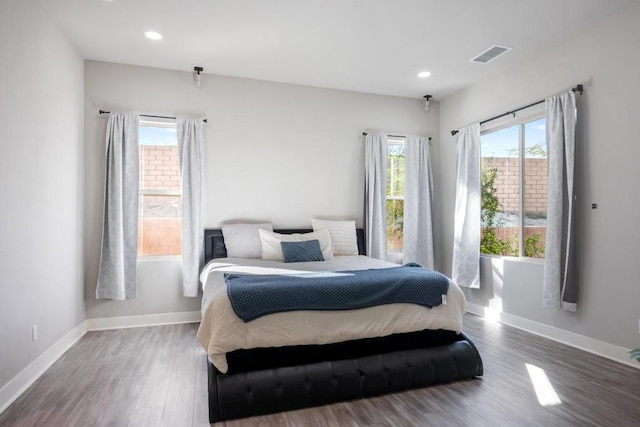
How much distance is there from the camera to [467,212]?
4.43 meters

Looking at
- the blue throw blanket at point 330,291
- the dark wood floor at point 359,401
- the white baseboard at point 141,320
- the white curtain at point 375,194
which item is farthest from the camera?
the white curtain at point 375,194

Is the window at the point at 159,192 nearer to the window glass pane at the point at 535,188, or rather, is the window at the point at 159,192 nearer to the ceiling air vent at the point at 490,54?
the ceiling air vent at the point at 490,54

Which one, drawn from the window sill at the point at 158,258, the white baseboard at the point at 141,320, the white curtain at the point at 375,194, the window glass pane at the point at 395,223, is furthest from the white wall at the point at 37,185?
the window glass pane at the point at 395,223

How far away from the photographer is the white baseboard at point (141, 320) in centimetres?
383

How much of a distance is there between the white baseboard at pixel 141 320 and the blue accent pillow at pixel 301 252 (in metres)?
1.31

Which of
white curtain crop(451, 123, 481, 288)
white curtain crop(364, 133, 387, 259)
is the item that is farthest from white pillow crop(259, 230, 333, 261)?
white curtain crop(451, 123, 481, 288)

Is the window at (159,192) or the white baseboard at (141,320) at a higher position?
the window at (159,192)

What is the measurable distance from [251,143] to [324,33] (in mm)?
1597

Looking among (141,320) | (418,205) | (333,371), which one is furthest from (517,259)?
(141,320)

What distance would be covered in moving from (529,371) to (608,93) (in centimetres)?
237

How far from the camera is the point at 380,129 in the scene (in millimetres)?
4953

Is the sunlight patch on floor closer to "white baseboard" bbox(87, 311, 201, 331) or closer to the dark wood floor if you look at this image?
the dark wood floor

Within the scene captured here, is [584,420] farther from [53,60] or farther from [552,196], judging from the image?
[53,60]

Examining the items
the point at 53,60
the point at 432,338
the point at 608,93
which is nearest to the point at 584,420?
the point at 432,338
